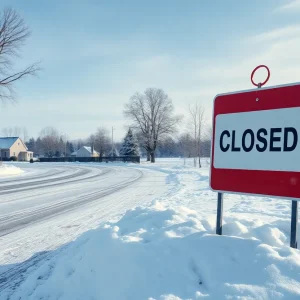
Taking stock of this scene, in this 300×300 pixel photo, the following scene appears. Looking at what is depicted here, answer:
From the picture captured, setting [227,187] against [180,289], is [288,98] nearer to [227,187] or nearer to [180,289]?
[227,187]

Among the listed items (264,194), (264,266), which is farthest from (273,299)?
(264,194)

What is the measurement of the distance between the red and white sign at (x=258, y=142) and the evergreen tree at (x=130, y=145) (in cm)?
5368

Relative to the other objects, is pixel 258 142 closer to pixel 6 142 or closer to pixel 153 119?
pixel 153 119

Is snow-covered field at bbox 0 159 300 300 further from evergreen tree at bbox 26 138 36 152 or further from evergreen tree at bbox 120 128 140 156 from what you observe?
evergreen tree at bbox 26 138 36 152

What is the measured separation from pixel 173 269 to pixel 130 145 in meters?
54.9

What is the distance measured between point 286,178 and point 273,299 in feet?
3.55

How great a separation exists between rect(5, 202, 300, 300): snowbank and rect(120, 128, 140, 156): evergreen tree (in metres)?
53.3

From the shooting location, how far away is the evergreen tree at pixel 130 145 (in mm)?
56844

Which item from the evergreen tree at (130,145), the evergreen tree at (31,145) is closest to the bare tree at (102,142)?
the evergreen tree at (130,145)

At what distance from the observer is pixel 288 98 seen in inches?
103

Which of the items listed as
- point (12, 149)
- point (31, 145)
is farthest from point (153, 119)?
point (31, 145)

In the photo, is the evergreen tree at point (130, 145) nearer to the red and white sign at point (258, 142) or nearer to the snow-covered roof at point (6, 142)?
the snow-covered roof at point (6, 142)

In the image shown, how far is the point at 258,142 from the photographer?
9.15 ft

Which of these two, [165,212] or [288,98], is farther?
[165,212]
